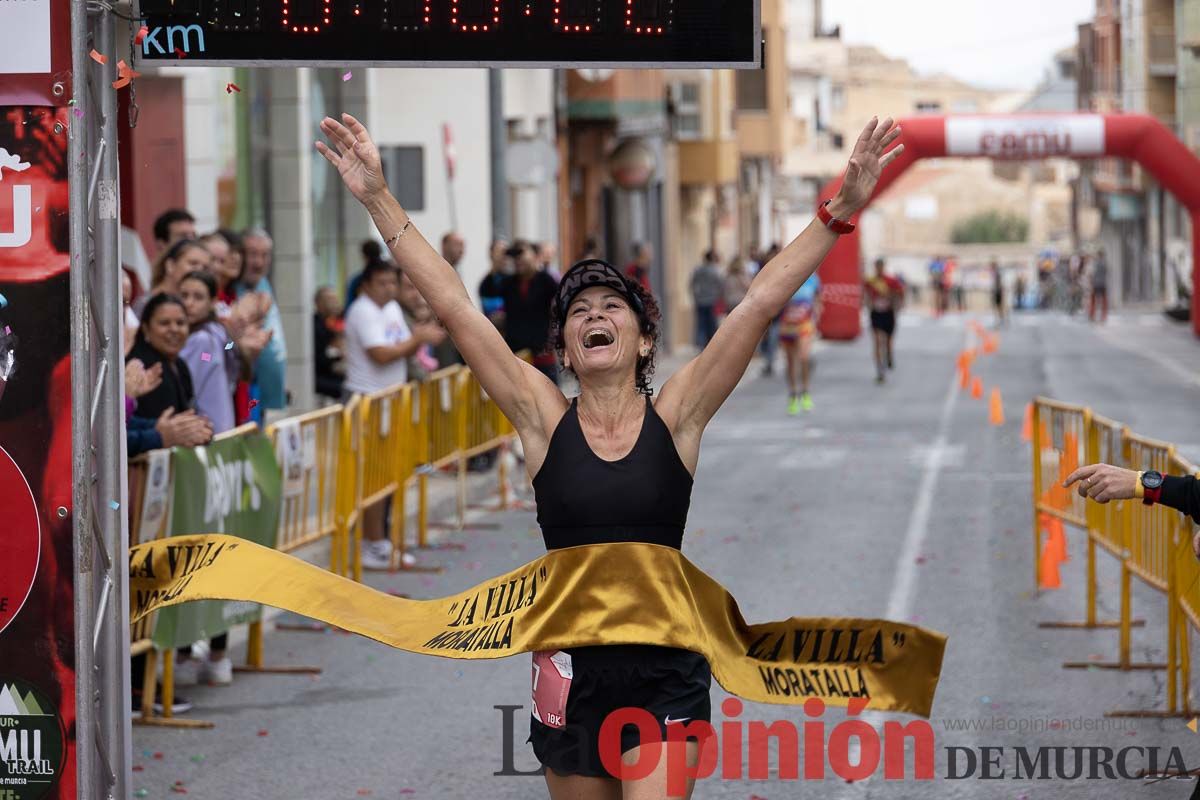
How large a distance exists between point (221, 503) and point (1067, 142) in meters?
24.0

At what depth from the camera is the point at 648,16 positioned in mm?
5566

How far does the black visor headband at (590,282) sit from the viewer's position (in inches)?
200

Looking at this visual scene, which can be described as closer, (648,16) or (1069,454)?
(648,16)

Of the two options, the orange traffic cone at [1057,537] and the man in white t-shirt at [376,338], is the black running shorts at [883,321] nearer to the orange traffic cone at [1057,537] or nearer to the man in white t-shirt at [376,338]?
the man in white t-shirt at [376,338]

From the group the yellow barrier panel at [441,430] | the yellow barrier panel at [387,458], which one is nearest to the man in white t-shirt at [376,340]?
the yellow barrier panel at [387,458]

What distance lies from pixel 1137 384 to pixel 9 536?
1041 inches

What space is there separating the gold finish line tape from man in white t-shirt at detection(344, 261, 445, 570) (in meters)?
7.54

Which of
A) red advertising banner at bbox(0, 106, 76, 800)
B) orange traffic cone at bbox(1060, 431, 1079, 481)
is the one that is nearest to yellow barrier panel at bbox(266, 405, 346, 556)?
orange traffic cone at bbox(1060, 431, 1079, 481)

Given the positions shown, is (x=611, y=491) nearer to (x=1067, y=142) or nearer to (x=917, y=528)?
(x=917, y=528)

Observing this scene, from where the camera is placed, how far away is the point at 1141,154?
31297 mm

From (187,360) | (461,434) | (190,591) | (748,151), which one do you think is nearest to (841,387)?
(461,434)

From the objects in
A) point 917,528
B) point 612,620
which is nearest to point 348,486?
point 917,528

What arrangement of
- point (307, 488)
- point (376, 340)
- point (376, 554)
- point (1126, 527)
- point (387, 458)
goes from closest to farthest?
point (1126, 527)
point (307, 488)
point (387, 458)
point (376, 554)
point (376, 340)

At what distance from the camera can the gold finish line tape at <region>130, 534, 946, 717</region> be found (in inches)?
193
